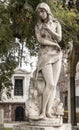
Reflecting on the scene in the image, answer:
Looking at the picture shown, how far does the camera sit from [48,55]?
28.9 ft

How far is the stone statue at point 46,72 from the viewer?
8.64 metres

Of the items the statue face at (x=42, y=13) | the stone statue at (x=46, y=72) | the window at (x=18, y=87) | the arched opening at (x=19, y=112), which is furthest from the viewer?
the arched opening at (x=19, y=112)

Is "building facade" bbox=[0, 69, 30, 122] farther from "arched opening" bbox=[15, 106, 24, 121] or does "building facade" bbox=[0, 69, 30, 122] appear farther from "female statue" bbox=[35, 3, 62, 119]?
"female statue" bbox=[35, 3, 62, 119]

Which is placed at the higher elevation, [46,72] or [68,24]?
[68,24]

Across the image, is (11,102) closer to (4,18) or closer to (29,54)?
(29,54)

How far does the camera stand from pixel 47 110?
862 cm

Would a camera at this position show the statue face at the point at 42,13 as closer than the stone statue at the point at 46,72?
No

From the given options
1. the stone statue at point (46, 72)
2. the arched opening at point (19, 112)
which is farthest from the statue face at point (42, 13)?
the arched opening at point (19, 112)

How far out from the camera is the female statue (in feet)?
28.5

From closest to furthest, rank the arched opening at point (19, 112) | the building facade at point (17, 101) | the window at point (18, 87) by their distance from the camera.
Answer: the building facade at point (17, 101) → the window at point (18, 87) → the arched opening at point (19, 112)

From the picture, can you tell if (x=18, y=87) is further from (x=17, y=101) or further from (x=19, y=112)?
(x=19, y=112)

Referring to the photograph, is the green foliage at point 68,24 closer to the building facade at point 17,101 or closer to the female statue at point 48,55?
the female statue at point 48,55

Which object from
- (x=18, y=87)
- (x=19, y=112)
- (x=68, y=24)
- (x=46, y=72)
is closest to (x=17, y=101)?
(x=19, y=112)

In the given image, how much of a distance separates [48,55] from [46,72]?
40 centimetres
